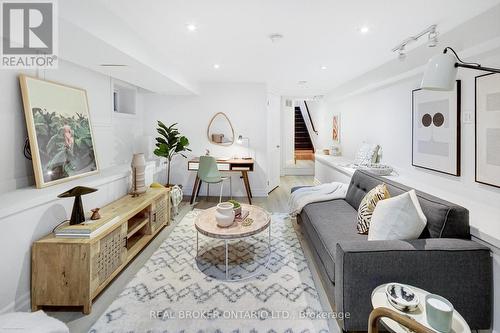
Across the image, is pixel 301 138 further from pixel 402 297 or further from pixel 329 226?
pixel 402 297

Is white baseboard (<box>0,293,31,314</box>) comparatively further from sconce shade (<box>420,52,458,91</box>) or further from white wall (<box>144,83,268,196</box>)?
white wall (<box>144,83,268,196</box>)

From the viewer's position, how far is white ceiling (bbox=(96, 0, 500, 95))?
2047 mm

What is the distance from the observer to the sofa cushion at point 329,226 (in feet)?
6.56

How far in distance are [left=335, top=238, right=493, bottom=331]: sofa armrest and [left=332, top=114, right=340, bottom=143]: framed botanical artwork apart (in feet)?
14.4

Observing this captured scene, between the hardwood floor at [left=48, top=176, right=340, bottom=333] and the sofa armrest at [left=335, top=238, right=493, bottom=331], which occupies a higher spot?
the sofa armrest at [left=335, top=238, right=493, bottom=331]

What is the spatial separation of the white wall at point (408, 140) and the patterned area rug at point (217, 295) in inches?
50.8

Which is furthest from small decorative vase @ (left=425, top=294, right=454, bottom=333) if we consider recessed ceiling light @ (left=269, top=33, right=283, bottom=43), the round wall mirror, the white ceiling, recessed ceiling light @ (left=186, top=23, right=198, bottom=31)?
the round wall mirror

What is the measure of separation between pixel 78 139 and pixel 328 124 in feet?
17.6

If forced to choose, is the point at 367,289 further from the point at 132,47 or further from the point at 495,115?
the point at 132,47

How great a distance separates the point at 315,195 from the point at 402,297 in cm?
196

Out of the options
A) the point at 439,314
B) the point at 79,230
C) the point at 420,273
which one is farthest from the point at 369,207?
the point at 79,230

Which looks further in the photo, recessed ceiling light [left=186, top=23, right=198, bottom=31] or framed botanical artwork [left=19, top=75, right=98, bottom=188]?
recessed ceiling light [left=186, top=23, right=198, bottom=31]

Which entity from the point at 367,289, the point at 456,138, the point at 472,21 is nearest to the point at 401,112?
the point at 456,138

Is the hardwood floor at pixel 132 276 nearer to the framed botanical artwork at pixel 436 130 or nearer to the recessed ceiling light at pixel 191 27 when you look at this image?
the framed botanical artwork at pixel 436 130
